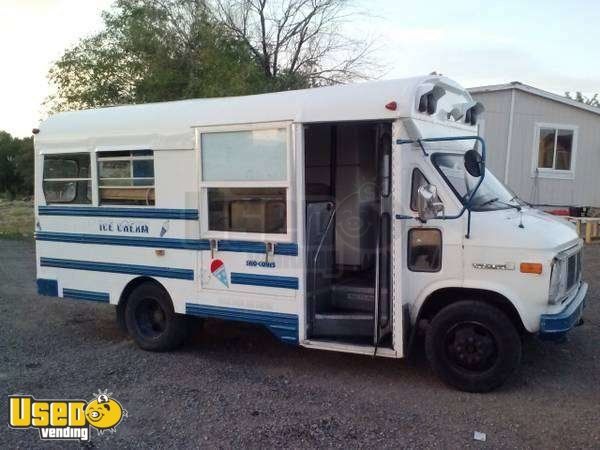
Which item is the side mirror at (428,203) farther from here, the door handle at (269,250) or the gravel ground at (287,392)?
the gravel ground at (287,392)

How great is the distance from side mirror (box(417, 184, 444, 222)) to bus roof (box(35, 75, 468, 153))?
69 centimetres

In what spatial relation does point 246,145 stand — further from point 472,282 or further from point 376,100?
point 472,282

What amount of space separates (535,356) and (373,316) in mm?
1961

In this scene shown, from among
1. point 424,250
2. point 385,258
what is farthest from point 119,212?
point 424,250

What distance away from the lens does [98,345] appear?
22.9ft

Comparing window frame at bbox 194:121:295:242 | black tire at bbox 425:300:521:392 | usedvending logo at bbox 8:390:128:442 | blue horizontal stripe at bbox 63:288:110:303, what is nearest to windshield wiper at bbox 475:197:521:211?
black tire at bbox 425:300:521:392

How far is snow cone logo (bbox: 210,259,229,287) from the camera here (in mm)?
6008

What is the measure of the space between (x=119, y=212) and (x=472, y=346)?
4.07 meters

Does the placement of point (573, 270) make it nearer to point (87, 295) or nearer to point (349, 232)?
point (349, 232)

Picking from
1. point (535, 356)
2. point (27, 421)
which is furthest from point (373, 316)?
point (27, 421)

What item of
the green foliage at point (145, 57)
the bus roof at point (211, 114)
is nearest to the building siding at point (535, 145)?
the green foliage at point (145, 57)

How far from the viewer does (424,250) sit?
5.29 metres

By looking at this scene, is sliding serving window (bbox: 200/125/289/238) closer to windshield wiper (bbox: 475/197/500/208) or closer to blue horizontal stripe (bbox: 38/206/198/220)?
blue horizontal stripe (bbox: 38/206/198/220)

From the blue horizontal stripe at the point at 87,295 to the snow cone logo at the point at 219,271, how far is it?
5.14 feet
